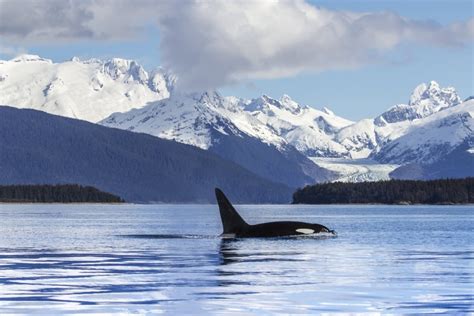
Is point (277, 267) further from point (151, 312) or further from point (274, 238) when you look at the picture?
point (274, 238)

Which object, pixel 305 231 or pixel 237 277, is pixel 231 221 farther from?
pixel 237 277

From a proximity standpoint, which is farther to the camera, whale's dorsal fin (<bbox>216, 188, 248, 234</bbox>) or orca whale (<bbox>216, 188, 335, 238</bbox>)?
orca whale (<bbox>216, 188, 335, 238</bbox>)

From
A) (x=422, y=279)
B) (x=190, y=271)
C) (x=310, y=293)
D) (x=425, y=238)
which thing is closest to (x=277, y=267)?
(x=190, y=271)

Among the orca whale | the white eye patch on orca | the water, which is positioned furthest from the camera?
the white eye patch on orca

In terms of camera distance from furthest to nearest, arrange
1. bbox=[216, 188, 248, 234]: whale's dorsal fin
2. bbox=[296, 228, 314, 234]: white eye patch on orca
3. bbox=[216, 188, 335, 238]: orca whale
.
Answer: bbox=[296, 228, 314, 234]: white eye patch on orca → bbox=[216, 188, 335, 238]: orca whale → bbox=[216, 188, 248, 234]: whale's dorsal fin

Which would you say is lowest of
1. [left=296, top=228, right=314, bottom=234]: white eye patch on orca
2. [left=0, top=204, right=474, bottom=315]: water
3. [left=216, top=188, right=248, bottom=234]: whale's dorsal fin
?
[left=0, top=204, right=474, bottom=315]: water

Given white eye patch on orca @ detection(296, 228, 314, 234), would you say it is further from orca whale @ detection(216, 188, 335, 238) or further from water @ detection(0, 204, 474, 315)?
water @ detection(0, 204, 474, 315)

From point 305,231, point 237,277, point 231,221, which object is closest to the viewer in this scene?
point 237,277

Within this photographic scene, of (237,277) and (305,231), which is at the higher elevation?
(305,231)

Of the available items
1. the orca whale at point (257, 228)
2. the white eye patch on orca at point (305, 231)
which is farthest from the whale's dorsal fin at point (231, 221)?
the white eye patch on orca at point (305, 231)

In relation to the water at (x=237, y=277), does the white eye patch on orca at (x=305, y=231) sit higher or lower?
higher

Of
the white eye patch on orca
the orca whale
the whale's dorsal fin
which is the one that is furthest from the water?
the white eye patch on orca

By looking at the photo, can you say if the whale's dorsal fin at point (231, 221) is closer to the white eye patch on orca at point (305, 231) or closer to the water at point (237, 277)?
the water at point (237, 277)

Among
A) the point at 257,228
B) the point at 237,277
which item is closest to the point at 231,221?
the point at 257,228
